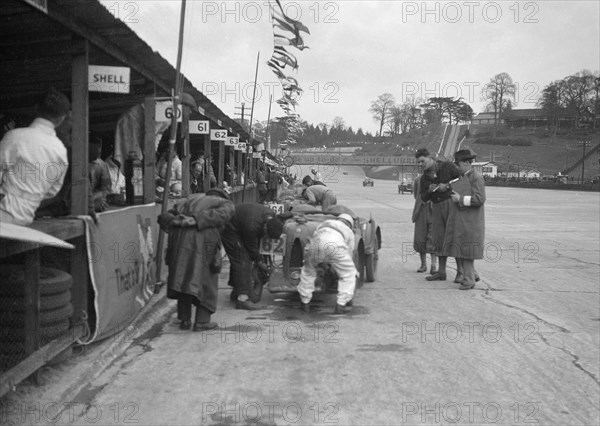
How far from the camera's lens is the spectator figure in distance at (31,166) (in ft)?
15.5

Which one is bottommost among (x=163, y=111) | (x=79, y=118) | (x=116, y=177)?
(x=116, y=177)

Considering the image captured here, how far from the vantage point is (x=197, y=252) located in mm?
6840

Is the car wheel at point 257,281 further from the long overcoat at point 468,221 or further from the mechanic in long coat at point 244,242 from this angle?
the long overcoat at point 468,221

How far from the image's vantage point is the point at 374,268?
10578mm

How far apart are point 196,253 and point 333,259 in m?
1.78

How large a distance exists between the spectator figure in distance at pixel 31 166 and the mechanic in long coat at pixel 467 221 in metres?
6.46

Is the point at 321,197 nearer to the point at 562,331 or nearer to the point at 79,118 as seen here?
the point at 562,331

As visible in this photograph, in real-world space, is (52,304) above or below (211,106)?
below

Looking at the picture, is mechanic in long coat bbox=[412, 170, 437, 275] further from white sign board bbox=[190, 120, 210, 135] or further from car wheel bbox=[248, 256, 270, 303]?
white sign board bbox=[190, 120, 210, 135]

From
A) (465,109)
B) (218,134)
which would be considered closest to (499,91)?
(465,109)

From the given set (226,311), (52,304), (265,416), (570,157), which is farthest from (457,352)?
(570,157)

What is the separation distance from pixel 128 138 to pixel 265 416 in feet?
22.1

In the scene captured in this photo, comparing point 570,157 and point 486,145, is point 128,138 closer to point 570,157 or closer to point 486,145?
point 570,157

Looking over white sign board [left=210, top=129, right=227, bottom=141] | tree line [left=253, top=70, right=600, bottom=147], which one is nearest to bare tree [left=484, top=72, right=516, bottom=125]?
tree line [left=253, top=70, right=600, bottom=147]
